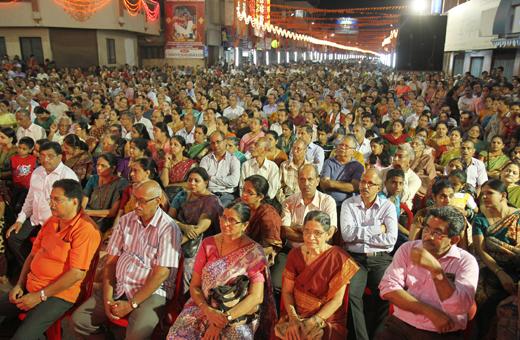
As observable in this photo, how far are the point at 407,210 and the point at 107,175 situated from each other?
294 cm

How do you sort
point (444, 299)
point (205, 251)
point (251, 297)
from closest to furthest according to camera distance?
point (444, 299), point (251, 297), point (205, 251)

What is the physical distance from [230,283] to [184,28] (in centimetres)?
2334

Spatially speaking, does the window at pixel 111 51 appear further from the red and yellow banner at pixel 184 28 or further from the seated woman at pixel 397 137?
the seated woman at pixel 397 137

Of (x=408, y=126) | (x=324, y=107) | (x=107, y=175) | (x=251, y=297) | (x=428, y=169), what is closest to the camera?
(x=251, y=297)

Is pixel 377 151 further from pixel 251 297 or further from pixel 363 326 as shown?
pixel 251 297

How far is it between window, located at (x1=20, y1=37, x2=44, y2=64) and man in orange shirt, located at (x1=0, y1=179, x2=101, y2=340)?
Result: 2064 centimetres

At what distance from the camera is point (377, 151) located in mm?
4680

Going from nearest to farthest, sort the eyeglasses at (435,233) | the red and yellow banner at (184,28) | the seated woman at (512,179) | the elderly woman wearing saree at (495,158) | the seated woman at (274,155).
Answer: the eyeglasses at (435,233) < the seated woman at (512,179) < the elderly woman wearing saree at (495,158) < the seated woman at (274,155) < the red and yellow banner at (184,28)

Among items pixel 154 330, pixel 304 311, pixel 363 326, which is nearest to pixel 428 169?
pixel 363 326

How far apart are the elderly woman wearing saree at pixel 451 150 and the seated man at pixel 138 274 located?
3.88 m

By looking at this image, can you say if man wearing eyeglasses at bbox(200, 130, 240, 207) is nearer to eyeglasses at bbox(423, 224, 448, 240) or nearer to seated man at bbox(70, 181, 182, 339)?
seated man at bbox(70, 181, 182, 339)

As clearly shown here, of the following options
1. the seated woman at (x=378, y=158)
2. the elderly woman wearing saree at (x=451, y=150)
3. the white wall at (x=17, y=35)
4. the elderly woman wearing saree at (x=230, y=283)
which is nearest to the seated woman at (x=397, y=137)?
the elderly woman wearing saree at (x=451, y=150)

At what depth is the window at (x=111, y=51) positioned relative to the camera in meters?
21.3

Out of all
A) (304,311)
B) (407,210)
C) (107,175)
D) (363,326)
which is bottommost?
(363,326)
